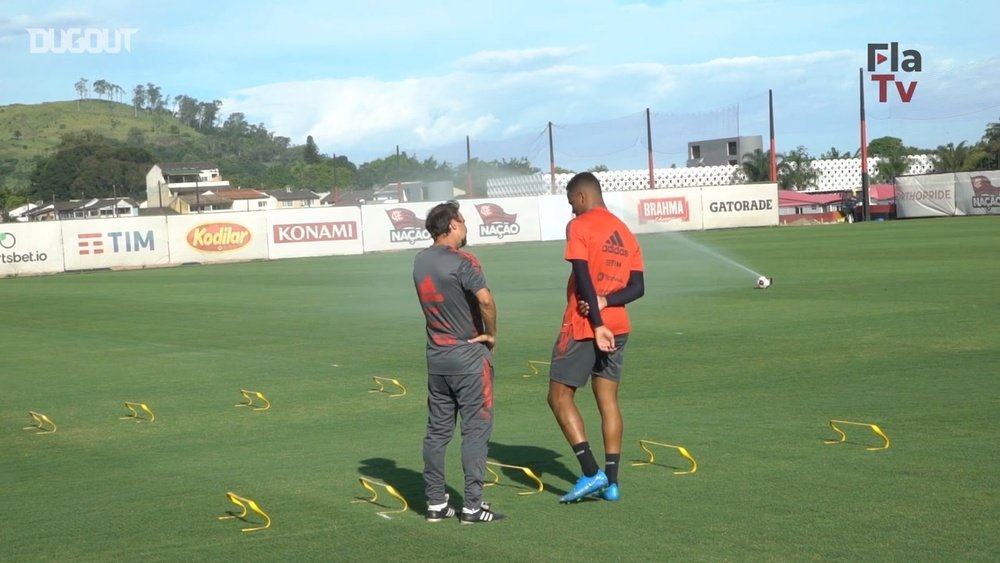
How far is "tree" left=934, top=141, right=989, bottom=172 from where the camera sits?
315ft

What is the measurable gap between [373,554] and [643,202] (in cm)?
5278

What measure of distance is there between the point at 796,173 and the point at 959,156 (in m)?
12.8

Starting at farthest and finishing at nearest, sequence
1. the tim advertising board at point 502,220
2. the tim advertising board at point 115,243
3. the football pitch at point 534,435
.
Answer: the tim advertising board at point 502,220, the tim advertising board at point 115,243, the football pitch at point 534,435

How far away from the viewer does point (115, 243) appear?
50.5 meters

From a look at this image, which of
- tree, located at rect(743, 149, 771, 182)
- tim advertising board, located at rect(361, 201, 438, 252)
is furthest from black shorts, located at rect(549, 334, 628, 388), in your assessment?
tree, located at rect(743, 149, 771, 182)

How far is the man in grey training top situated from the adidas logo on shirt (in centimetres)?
86

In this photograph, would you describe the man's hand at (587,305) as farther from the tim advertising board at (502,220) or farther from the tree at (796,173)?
the tree at (796,173)

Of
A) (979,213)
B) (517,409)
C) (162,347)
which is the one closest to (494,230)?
(979,213)

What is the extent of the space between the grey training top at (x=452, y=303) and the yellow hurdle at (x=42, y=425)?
20.0ft

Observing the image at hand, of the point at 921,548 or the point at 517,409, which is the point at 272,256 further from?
the point at 921,548

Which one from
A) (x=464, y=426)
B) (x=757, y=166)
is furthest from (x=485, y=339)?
(x=757, y=166)

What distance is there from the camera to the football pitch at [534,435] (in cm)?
681

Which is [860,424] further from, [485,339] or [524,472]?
[485,339]

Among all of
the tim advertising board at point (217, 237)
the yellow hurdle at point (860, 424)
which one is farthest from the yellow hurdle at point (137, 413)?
the tim advertising board at point (217, 237)
